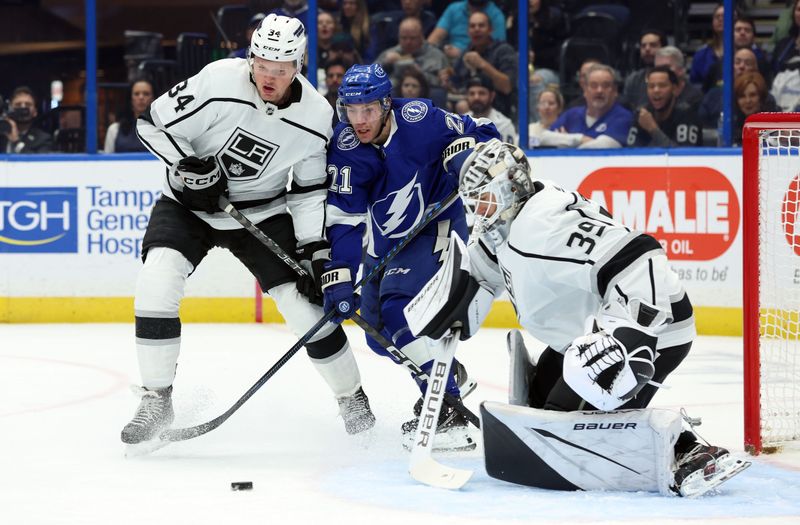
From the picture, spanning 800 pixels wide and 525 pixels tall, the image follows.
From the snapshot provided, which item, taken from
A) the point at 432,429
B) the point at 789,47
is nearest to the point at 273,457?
the point at 432,429

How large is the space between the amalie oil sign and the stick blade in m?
3.09

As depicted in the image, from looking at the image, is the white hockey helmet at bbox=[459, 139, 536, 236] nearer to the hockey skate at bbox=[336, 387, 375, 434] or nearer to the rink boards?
the hockey skate at bbox=[336, 387, 375, 434]

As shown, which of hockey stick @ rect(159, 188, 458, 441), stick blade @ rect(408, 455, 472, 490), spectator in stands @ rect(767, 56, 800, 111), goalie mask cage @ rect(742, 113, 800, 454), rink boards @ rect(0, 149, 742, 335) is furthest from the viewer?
rink boards @ rect(0, 149, 742, 335)

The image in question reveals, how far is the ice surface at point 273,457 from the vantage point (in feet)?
8.30

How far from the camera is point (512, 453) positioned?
2.71m

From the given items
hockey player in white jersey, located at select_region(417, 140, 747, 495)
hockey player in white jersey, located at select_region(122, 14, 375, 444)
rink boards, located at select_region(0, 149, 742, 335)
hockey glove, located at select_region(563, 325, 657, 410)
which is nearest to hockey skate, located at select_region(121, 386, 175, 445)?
hockey player in white jersey, located at select_region(122, 14, 375, 444)

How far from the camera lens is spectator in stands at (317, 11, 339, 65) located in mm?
6262

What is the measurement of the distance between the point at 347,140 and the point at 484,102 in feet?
9.26

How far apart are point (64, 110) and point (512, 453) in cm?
427

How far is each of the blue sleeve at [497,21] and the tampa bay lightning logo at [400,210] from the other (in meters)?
2.86

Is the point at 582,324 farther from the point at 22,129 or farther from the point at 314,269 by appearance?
the point at 22,129

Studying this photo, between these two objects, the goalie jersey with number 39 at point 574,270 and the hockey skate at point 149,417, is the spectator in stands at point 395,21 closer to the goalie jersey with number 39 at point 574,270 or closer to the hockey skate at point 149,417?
the hockey skate at point 149,417

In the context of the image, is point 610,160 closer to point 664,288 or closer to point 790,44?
point 790,44

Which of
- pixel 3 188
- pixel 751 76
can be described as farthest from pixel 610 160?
pixel 3 188
